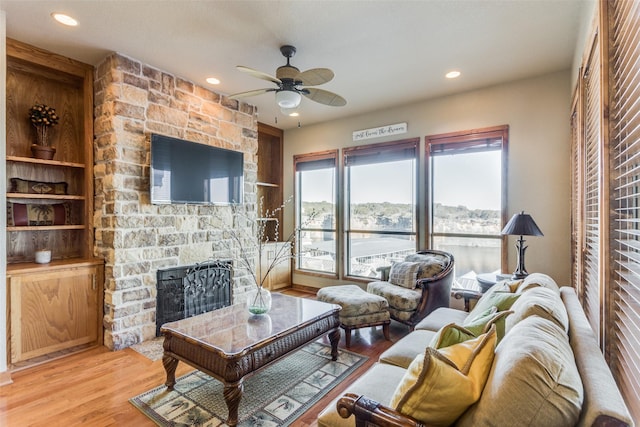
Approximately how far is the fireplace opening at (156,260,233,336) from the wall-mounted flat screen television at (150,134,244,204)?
807 mm

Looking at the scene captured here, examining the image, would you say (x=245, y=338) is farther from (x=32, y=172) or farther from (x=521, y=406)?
(x=32, y=172)

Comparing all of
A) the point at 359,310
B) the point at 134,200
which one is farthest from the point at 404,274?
the point at 134,200

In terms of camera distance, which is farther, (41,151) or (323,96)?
(41,151)

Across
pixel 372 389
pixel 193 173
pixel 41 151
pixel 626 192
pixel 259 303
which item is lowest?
pixel 372 389

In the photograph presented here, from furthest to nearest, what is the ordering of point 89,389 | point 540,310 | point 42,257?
point 42,257 < point 89,389 < point 540,310

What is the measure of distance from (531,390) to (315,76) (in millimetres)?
2432

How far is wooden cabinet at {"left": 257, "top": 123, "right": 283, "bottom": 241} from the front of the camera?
5.78 m

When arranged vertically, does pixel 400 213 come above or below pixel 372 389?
above

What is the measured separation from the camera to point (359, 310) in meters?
3.17

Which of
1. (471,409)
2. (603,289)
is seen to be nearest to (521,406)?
(471,409)

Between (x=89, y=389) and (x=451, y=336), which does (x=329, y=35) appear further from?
(x=89, y=389)

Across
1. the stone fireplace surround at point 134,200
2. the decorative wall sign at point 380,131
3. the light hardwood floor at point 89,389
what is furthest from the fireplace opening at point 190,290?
the decorative wall sign at point 380,131

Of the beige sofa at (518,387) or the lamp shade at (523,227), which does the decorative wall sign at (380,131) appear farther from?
the beige sofa at (518,387)

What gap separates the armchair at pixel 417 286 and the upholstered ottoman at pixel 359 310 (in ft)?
0.58
